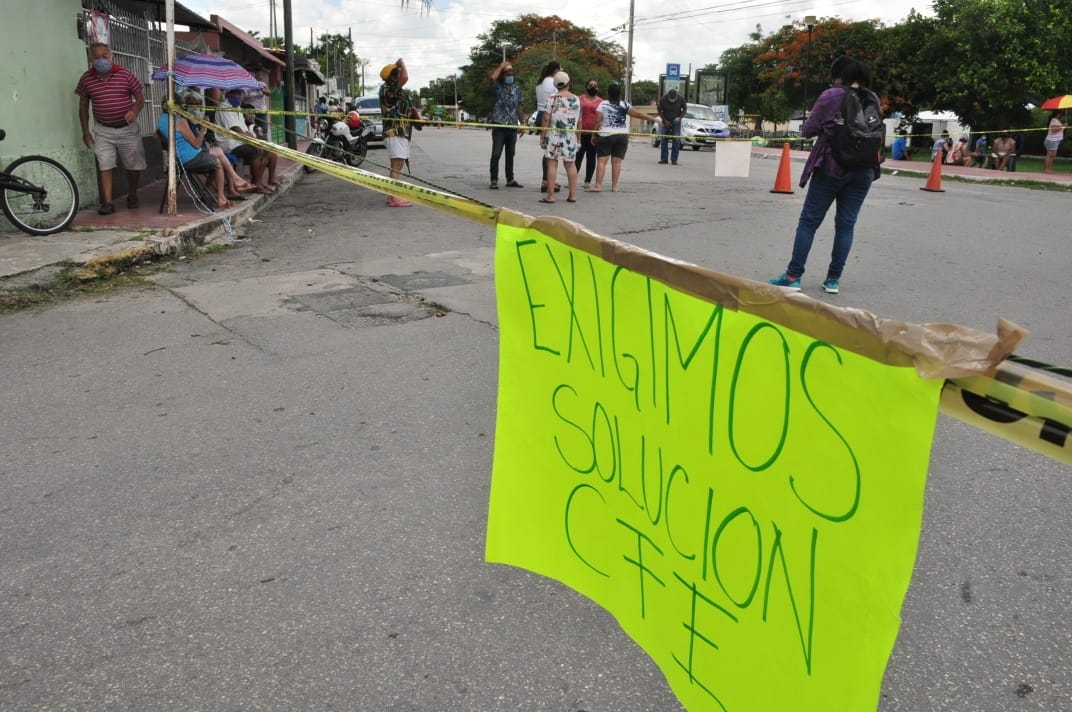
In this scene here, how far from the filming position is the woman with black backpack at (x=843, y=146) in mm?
6059

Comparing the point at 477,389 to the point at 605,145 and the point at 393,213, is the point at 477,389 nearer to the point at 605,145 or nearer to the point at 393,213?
the point at 393,213

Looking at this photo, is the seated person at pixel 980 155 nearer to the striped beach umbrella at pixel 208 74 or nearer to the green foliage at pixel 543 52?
the striped beach umbrella at pixel 208 74

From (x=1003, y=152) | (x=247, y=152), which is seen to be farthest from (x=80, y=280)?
(x=1003, y=152)

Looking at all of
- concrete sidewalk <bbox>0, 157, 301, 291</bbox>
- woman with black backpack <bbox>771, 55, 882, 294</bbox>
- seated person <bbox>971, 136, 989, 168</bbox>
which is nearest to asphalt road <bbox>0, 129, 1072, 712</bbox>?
concrete sidewalk <bbox>0, 157, 301, 291</bbox>

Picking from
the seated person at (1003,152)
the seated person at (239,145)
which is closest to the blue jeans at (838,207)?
the seated person at (239,145)

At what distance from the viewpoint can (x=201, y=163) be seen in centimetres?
988

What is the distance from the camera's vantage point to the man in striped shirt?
29.8ft

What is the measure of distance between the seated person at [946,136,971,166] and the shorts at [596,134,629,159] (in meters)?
16.8

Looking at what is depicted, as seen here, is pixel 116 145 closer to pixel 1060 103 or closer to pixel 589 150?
pixel 589 150

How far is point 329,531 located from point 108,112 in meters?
7.78

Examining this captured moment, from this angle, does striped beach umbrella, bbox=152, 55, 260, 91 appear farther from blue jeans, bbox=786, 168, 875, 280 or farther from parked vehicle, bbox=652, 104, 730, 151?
parked vehicle, bbox=652, 104, 730, 151

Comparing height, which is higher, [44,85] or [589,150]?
[44,85]

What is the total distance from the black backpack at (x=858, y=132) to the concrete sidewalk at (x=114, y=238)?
5894 mm

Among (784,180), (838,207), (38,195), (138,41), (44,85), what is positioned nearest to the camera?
(838,207)
